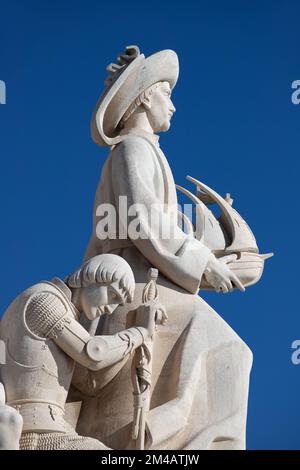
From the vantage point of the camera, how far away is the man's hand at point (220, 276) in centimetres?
1055

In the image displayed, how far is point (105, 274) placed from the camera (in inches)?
383

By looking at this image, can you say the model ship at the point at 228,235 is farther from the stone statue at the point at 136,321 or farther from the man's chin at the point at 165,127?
the man's chin at the point at 165,127

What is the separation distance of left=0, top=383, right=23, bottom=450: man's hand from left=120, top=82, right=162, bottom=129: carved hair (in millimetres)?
3352

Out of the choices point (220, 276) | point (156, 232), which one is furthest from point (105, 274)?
point (220, 276)

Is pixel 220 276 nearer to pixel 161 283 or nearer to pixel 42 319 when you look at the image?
pixel 161 283

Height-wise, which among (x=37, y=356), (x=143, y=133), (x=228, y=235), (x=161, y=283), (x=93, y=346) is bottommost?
(x=37, y=356)

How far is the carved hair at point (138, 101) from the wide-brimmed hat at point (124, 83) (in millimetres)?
36

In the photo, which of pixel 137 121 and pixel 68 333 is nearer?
pixel 68 333

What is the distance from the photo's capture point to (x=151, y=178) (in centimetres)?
1070

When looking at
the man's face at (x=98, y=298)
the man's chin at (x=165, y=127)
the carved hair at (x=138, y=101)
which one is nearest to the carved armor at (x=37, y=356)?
the man's face at (x=98, y=298)

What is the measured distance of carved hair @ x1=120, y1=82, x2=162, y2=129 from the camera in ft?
36.6

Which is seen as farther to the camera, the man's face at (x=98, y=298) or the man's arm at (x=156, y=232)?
the man's arm at (x=156, y=232)

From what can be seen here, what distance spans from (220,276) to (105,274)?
4.09ft

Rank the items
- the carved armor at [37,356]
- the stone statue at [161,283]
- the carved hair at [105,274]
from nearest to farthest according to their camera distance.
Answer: the carved armor at [37,356], the carved hair at [105,274], the stone statue at [161,283]
